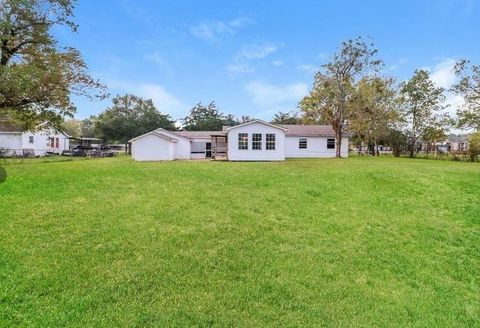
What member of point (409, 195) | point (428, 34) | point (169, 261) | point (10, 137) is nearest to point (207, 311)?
point (169, 261)

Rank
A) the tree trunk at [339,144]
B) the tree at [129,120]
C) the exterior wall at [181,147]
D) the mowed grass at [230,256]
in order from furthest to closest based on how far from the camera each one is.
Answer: the tree at [129,120]
the tree trunk at [339,144]
the exterior wall at [181,147]
the mowed grass at [230,256]

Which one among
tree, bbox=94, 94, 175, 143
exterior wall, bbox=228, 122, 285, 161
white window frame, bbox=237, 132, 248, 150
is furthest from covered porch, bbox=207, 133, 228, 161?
tree, bbox=94, 94, 175, 143

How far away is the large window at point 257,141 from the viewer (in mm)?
25375

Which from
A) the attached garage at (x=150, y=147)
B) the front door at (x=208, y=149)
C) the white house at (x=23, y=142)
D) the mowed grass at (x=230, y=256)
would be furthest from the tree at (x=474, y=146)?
the white house at (x=23, y=142)

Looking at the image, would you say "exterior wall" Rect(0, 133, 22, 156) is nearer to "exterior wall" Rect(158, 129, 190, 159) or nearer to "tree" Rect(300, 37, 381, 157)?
"exterior wall" Rect(158, 129, 190, 159)

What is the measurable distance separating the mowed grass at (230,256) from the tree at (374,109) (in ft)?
80.7

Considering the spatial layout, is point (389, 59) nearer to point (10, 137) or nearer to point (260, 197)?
point (260, 197)

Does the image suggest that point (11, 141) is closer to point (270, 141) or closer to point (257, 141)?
point (257, 141)

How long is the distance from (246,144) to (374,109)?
67.8 ft

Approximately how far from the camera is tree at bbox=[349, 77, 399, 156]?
112ft

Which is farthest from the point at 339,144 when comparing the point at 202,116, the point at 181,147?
the point at 202,116

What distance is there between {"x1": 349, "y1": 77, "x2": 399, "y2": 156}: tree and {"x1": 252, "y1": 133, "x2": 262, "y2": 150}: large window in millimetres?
12680

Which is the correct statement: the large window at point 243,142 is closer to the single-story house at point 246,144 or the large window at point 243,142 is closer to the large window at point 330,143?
the single-story house at point 246,144

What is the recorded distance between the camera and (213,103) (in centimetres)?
6038
